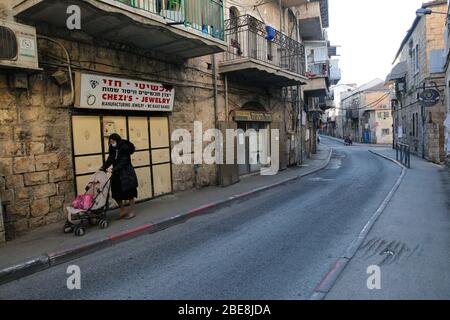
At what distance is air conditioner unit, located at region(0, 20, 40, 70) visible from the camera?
605 centimetres

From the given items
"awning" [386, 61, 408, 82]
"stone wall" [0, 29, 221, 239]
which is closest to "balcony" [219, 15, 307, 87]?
"stone wall" [0, 29, 221, 239]

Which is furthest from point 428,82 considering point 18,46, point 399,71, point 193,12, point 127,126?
point 18,46

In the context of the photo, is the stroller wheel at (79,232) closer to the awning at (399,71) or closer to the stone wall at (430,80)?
the stone wall at (430,80)

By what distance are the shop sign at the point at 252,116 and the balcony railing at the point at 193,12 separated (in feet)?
11.6

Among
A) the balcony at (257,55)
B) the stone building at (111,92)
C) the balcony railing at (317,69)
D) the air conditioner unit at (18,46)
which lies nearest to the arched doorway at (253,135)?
the stone building at (111,92)

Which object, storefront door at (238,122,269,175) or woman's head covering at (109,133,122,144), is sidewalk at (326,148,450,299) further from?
storefront door at (238,122,269,175)

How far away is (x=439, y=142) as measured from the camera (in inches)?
810

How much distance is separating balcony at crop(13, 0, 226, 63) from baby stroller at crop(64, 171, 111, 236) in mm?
3107

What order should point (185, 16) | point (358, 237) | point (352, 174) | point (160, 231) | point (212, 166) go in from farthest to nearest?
point (352, 174) < point (212, 166) < point (185, 16) < point (160, 231) < point (358, 237)

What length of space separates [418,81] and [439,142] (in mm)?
4957

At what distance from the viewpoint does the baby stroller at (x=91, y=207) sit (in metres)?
6.54

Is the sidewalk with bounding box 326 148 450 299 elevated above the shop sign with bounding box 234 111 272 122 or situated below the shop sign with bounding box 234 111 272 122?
below
